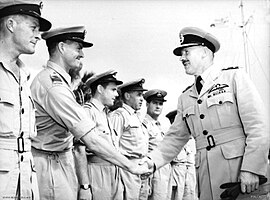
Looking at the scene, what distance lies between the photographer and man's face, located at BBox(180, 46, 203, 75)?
4375 millimetres

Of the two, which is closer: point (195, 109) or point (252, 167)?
point (252, 167)

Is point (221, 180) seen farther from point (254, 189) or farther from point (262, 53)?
point (262, 53)

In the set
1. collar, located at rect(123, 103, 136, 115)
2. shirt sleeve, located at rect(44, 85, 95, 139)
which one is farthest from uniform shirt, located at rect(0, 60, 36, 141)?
collar, located at rect(123, 103, 136, 115)

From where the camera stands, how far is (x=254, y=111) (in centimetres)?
384

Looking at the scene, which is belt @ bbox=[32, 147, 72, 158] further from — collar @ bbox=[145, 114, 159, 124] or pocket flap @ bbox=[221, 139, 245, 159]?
collar @ bbox=[145, 114, 159, 124]

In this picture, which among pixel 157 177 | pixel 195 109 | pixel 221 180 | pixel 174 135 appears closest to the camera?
pixel 221 180

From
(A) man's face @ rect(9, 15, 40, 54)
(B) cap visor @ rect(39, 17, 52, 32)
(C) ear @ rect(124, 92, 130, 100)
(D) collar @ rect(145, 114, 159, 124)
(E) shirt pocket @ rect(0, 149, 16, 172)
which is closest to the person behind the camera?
(E) shirt pocket @ rect(0, 149, 16, 172)

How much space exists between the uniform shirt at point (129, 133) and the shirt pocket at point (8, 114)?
12.4ft

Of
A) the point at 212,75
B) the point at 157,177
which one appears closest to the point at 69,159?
the point at 212,75

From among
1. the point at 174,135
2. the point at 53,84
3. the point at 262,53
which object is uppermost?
the point at 262,53

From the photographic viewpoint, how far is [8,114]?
10.3 feet

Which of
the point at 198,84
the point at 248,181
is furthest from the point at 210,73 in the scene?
the point at 248,181

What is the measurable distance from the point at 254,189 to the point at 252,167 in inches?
7.2

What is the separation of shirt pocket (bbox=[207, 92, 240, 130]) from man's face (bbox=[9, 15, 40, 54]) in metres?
1.60
